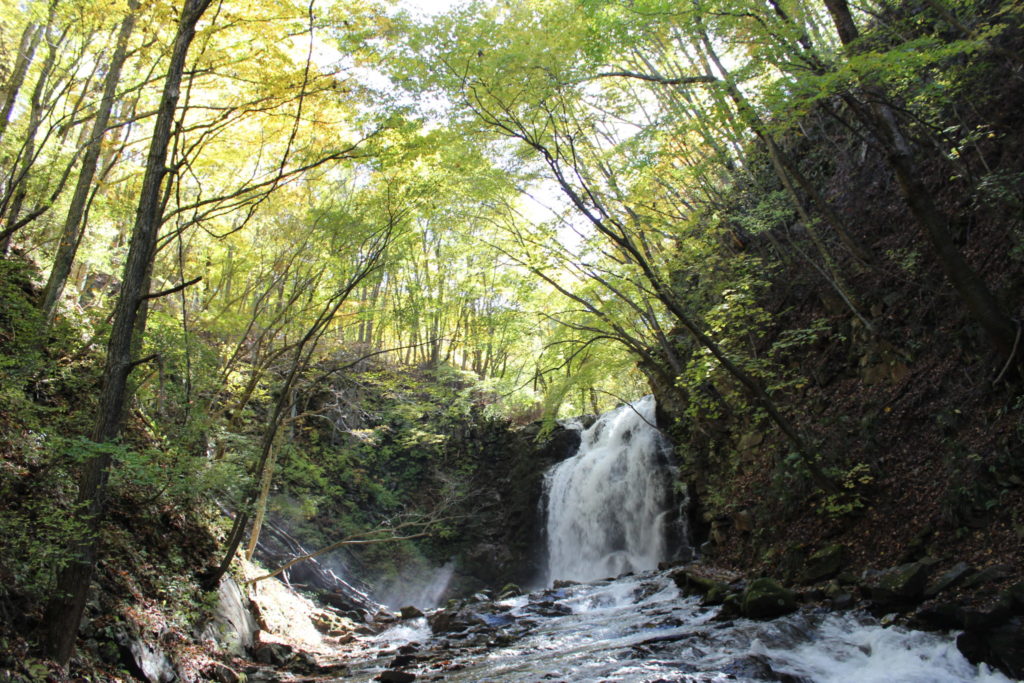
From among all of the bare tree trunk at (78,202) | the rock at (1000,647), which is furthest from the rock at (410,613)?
the rock at (1000,647)

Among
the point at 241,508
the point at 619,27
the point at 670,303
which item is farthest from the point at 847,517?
the point at 241,508

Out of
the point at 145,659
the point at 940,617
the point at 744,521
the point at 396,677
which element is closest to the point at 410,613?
the point at 396,677

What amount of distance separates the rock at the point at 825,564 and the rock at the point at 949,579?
1574mm

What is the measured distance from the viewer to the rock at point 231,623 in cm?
688

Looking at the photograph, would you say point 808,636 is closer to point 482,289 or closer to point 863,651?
point 863,651

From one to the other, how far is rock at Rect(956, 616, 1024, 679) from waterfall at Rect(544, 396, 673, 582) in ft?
27.8

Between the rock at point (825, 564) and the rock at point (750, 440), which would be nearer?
the rock at point (825, 564)

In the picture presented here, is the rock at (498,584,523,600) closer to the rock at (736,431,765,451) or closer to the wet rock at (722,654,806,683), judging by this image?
the rock at (736,431,765,451)

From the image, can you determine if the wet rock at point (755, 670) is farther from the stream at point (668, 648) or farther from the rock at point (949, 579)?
the rock at point (949, 579)

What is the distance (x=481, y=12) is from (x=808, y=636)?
8.78 m

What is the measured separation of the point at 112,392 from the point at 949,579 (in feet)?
24.9

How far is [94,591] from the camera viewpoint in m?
5.15


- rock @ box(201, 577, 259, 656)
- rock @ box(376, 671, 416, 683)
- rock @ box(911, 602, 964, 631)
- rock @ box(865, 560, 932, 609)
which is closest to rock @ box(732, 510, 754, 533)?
rock @ box(865, 560, 932, 609)

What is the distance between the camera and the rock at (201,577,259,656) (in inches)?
271
